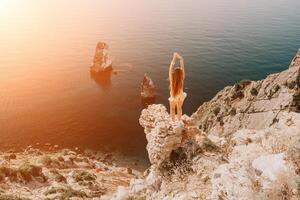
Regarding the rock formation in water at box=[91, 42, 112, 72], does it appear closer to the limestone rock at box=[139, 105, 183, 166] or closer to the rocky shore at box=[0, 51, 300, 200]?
the rocky shore at box=[0, 51, 300, 200]

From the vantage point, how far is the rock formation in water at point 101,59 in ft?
321

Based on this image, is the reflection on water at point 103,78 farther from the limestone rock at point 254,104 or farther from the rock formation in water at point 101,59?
the limestone rock at point 254,104

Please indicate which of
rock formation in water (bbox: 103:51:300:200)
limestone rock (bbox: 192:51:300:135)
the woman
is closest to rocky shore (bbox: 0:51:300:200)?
rock formation in water (bbox: 103:51:300:200)

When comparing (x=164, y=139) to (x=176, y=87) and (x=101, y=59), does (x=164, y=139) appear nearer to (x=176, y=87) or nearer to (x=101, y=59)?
(x=176, y=87)

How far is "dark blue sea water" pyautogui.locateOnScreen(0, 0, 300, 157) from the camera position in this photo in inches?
2608

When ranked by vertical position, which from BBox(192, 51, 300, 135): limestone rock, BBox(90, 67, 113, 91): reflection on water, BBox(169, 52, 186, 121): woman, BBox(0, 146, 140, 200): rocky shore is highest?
BBox(169, 52, 186, 121): woman

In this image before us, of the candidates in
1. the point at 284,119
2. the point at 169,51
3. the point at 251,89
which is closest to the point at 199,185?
the point at 284,119

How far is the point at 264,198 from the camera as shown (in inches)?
561

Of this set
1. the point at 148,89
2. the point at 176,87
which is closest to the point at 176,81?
the point at 176,87

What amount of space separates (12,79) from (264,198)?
304 ft

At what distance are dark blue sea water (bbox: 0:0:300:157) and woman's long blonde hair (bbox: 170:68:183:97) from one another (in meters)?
37.3

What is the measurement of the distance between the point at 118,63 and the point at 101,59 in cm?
783

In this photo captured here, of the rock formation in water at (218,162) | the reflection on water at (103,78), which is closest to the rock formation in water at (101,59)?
the reflection on water at (103,78)

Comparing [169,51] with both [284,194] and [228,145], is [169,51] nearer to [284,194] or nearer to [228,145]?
[228,145]
